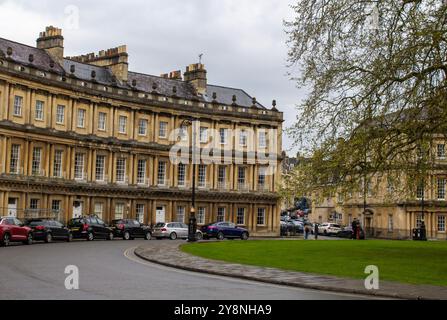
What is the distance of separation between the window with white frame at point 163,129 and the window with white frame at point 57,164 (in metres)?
13.0

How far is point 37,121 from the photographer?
6094cm

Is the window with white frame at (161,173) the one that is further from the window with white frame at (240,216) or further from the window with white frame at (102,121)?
the window with white frame at (240,216)

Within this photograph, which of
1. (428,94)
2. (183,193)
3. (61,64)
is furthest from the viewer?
(183,193)

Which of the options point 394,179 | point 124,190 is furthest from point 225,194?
point 394,179

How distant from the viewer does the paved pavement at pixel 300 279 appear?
17.8 m

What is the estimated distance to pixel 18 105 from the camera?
194ft

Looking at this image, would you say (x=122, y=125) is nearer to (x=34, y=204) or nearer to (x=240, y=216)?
(x=34, y=204)

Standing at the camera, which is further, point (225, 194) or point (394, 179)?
point (225, 194)

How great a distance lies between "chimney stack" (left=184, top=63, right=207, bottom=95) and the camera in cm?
7962

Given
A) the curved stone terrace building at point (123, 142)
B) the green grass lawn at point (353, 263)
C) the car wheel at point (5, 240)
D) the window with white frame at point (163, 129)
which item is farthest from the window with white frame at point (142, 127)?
the green grass lawn at point (353, 263)

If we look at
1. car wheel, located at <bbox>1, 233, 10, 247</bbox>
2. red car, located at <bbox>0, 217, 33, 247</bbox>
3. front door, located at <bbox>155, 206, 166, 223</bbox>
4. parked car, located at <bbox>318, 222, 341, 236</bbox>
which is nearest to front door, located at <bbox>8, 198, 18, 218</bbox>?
red car, located at <bbox>0, 217, 33, 247</bbox>

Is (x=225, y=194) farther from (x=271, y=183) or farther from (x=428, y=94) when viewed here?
(x=428, y=94)
